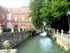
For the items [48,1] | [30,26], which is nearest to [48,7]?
[48,1]

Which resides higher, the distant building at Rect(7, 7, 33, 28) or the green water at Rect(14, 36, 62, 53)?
the distant building at Rect(7, 7, 33, 28)

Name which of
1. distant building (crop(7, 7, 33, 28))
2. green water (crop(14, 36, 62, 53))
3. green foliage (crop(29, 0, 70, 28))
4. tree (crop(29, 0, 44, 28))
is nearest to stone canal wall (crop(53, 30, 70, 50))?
green water (crop(14, 36, 62, 53))

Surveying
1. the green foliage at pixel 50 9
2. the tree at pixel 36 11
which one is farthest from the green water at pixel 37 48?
the tree at pixel 36 11

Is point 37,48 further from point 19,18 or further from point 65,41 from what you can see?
point 19,18

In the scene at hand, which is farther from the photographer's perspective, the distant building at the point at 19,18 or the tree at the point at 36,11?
the distant building at the point at 19,18

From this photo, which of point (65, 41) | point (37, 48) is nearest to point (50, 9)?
point (37, 48)

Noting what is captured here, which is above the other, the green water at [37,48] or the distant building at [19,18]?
the distant building at [19,18]

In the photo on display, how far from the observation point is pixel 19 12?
7588 centimetres

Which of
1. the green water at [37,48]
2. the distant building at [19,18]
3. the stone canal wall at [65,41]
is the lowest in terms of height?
the green water at [37,48]

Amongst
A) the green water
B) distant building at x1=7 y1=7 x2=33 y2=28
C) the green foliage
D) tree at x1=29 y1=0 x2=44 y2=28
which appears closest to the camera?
the green water

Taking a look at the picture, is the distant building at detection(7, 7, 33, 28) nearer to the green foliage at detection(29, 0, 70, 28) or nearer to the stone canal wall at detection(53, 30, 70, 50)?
the green foliage at detection(29, 0, 70, 28)

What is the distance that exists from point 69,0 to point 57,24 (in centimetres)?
1730

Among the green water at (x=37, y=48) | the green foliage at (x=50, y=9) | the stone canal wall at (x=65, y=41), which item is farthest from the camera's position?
the green foliage at (x=50, y=9)

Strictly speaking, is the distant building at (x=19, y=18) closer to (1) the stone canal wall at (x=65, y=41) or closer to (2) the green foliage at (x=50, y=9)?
(2) the green foliage at (x=50, y=9)
